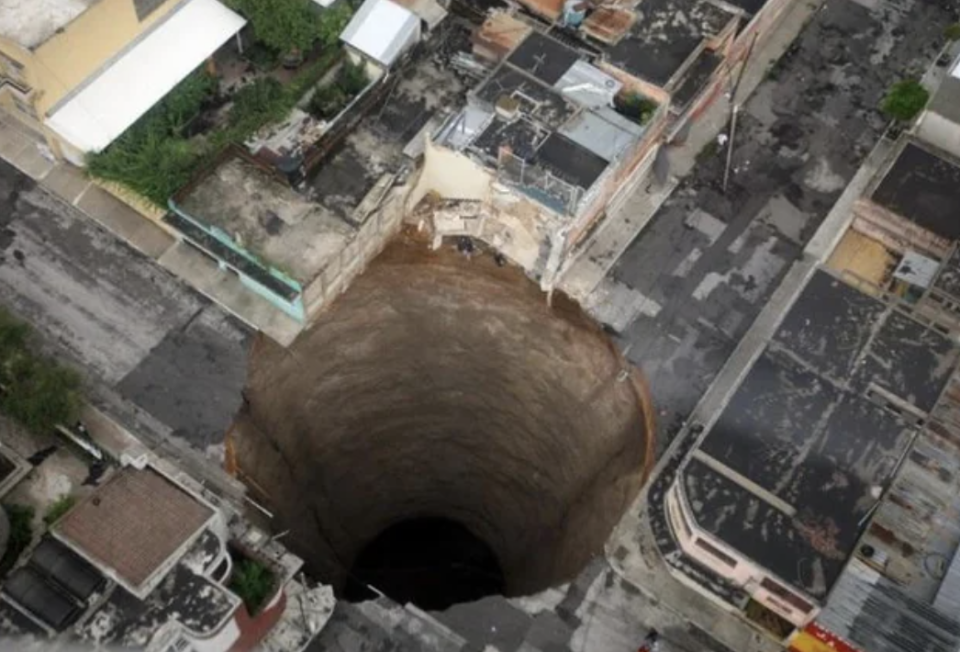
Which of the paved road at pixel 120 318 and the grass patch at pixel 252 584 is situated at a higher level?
the paved road at pixel 120 318

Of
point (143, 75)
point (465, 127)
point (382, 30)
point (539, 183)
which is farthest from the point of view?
point (382, 30)

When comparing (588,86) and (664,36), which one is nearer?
(588,86)

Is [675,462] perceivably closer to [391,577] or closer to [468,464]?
[468,464]

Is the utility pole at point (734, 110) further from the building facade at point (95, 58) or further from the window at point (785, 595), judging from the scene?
the building facade at point (95, 58)

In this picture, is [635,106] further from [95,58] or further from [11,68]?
[11,68]

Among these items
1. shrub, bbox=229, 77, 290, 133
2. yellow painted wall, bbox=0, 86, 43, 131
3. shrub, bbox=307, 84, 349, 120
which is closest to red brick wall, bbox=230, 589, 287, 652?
shrub, bbox=229, 77, 290, 133

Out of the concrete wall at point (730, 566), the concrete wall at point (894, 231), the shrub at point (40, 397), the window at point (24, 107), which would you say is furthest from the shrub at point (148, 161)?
the concrete wall at point (894, 231)

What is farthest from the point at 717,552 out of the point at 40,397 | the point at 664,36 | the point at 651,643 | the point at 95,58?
the point at 95,58
